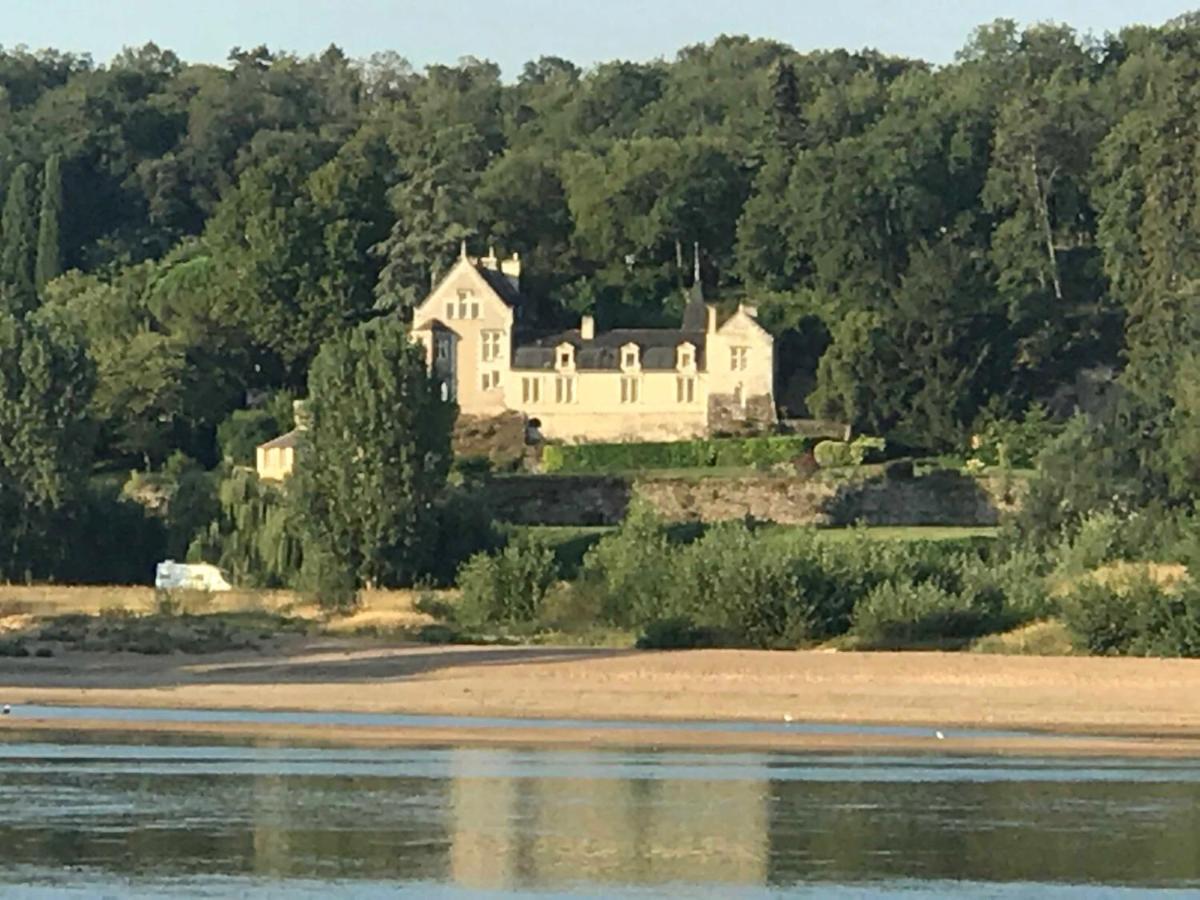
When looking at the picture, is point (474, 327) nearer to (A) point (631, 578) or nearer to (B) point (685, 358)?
Answer: (B) point (685, 358)

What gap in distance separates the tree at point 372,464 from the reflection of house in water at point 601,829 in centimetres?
2482

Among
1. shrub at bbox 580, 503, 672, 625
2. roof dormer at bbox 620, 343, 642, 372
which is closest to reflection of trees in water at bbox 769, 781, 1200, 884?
shrub at bbox 580, 503, 672, 625

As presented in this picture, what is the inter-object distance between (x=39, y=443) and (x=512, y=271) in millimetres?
30136

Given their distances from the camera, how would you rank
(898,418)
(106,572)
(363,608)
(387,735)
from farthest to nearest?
(898,418), (106,572), (363,608), (387,735)

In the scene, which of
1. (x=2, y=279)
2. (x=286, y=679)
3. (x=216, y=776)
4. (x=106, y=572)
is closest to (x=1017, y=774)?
(x=216, y=776)

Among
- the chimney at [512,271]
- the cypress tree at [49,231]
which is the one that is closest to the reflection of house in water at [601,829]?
the chimney at [512,271]

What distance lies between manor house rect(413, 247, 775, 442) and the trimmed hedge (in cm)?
345

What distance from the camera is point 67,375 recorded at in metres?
65.3

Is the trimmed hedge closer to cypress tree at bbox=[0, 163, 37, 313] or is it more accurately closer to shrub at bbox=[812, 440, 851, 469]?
shrub at bbox=[812, 440, 851, 469]

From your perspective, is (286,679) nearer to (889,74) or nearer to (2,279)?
(2,279)

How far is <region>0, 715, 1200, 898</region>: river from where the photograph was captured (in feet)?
80.6

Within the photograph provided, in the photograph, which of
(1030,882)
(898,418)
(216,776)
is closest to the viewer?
(1030,882)

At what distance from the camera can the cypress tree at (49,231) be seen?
102562 millimetres

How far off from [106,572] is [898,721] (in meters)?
29.9
